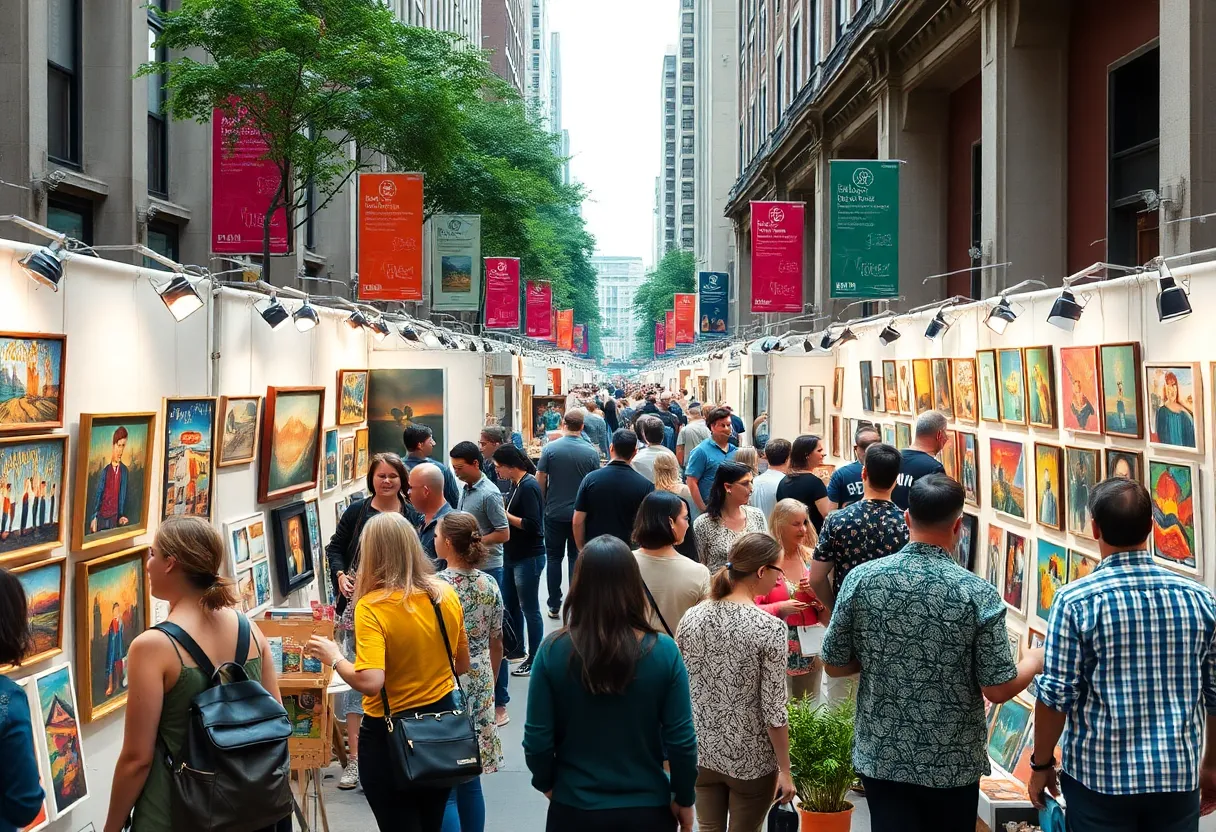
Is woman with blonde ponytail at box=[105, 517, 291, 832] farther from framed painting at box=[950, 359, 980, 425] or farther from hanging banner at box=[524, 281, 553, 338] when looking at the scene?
hanging banner at box=[524, 281, 553, 338]

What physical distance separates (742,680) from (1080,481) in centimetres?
420

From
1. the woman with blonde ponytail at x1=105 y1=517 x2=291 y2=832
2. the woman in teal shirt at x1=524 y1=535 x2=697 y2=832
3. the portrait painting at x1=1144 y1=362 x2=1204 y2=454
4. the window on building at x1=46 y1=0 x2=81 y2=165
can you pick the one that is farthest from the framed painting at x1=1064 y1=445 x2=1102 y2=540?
the window on building at x1=46 y1=0 x2=81 y2=165

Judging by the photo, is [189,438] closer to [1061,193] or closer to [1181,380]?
[1181,380]

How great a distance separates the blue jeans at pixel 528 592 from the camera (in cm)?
1129

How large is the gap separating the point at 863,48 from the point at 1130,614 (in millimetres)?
24414

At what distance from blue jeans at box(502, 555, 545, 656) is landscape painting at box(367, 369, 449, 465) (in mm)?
3420

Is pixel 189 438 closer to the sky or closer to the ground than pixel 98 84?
closer to the ground

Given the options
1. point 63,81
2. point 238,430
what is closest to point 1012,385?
point 238,430

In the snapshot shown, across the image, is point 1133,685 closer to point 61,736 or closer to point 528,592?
point 61,736

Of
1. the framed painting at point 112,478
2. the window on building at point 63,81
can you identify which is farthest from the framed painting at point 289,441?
the window on building at point 63,81

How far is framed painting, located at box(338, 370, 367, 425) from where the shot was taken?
41.3 feet

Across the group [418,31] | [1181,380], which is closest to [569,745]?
[1181,380]

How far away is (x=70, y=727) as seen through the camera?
625 centimetres

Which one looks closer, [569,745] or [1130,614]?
[569,745]
